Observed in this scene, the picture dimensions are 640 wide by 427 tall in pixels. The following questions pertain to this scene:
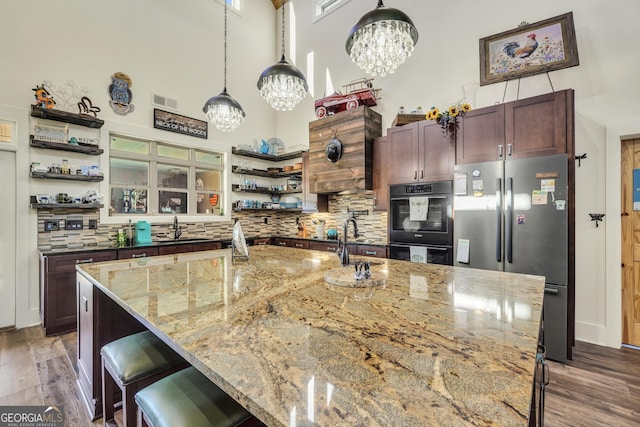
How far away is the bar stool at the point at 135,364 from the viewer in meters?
1.28

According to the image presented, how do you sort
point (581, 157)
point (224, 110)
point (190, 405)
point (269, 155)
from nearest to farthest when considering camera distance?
point (190, 405) → point (224, 110) → point (581, 157) → point (269, 155)

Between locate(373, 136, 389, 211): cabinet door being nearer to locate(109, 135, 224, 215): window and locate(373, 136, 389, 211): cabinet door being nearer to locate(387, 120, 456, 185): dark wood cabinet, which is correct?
locate(387, 120, 456, 185): dark wood cabinet

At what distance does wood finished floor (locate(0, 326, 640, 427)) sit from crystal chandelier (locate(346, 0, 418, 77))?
7.88 ft

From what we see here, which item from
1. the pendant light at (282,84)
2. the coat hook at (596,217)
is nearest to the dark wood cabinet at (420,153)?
the coat hook at (596,217)

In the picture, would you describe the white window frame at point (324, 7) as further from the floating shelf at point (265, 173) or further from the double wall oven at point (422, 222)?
the double wall oven at point (422, 222)

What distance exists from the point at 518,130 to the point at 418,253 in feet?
5.10

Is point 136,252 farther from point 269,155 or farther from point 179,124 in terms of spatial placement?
point 269,155

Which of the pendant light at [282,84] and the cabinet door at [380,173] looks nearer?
the pendant light at [282,84]

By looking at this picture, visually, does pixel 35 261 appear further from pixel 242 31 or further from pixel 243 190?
pixel 242 31

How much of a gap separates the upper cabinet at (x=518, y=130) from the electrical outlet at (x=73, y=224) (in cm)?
444

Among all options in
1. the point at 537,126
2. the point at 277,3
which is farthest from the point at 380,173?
the point at 277,3

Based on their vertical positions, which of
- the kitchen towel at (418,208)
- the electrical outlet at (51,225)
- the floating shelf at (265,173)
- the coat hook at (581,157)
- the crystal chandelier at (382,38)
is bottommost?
the electrical outlet at (51,225)

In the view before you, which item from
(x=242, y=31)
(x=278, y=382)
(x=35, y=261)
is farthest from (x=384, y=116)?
(x=35, y=261)

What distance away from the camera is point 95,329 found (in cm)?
168
